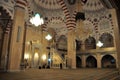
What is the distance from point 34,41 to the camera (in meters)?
13.7

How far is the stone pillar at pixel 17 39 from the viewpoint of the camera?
5711 mm

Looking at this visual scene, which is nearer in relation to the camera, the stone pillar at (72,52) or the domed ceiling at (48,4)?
the stone pillar at (72,52)

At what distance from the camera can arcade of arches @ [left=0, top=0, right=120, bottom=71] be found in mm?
8109

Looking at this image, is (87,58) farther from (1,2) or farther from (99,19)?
(1,2)

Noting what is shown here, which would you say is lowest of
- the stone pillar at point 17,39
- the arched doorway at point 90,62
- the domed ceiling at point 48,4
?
the arched doorway at point 90,62

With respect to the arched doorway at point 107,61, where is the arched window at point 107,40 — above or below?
above

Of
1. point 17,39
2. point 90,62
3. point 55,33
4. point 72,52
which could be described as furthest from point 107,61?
point 17,39

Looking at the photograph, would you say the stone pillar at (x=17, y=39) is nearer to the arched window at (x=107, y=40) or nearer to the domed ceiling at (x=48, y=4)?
the domed ceiling at (x=48, y=4)

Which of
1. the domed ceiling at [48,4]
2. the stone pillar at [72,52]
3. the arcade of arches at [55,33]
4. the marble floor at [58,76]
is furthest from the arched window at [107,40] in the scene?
the marble floor at [58,76]

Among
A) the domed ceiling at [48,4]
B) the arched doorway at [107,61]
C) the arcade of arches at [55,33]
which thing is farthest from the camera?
the arched doorway at [107,61]

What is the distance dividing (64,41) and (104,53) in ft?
18.9

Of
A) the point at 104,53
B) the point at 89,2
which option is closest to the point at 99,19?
the point at 89,2

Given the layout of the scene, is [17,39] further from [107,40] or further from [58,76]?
[107,40]

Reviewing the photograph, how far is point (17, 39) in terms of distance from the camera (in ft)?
19.8
